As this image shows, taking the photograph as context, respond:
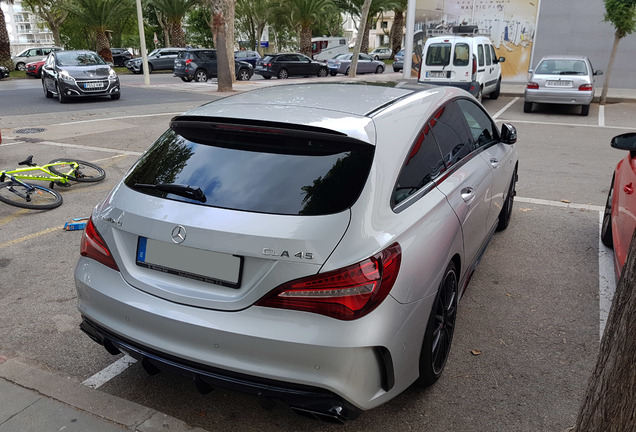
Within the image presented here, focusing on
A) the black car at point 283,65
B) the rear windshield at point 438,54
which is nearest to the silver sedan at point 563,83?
the rear windshield at point 438,54

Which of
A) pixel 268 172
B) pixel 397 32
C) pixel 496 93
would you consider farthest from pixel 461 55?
pixel 397 32

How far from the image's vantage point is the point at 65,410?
2.74 m

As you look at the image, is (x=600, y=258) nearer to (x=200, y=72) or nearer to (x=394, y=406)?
(x=394, y=406)

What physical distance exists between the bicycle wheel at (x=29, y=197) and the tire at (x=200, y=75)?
21.1 m

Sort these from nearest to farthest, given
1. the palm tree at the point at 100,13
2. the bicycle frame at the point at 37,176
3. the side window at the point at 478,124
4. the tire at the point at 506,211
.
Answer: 1. the side window at the point at 478,124
2. the tire at the point at 506,211
3. the bicycle frame at the point at 37,176
4. the palm tree at the point at 100,13

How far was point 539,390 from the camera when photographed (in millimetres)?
3074

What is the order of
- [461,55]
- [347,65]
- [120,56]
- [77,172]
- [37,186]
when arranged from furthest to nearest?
1. [120,56]
2. [347,65]
3. [461,55]
4. [77,172]
5. [37,186]

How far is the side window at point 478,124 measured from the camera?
4148 millimetres

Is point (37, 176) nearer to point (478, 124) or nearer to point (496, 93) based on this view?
point (478, 124)

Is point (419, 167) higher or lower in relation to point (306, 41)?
higher

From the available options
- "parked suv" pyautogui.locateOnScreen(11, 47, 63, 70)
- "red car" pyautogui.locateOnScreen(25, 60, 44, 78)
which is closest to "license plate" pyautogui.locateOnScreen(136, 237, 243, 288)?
"red car" pyautogui.locateOnScreen(25, 60, 44, 78)

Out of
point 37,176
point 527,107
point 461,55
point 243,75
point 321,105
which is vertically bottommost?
point 243,75

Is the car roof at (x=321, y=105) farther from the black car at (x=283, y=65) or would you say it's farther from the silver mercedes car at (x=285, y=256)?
the black car at (x=283, y=65)

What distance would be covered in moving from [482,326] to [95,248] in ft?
8.60
